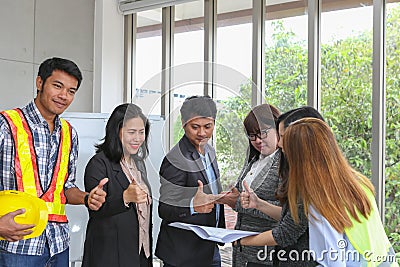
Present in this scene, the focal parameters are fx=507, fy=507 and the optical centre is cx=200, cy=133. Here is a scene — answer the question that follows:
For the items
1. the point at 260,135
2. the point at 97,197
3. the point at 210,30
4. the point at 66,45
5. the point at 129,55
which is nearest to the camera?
the point at 260,135

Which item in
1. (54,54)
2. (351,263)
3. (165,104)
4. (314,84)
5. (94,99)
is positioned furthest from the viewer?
(94,99)

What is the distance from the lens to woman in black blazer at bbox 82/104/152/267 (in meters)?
2.00

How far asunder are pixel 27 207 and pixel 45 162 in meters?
0.25

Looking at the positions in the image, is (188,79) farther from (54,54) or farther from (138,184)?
(54,54)

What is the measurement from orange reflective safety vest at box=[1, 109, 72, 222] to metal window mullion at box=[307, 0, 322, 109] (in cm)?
151

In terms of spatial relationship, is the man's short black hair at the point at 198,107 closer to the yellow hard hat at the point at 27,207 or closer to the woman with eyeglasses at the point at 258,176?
the woman with eyeglasses at the point at 258,176

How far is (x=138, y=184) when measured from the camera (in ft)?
6.35

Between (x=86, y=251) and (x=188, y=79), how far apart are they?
0.94m

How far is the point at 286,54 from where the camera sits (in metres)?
3.04

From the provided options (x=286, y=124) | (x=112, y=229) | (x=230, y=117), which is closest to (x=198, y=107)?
(x=230, y=117)

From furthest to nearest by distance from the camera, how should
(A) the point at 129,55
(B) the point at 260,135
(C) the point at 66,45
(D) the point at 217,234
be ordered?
(A) the point at 129,55 → (C) the point at 66,45 → (D) the point at 217,234 → (B) the point at 260,135

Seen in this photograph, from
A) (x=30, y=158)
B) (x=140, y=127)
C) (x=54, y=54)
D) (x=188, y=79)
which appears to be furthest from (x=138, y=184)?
(x=54, y=54)

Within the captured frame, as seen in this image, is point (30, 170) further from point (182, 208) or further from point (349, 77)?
point (349, 77)

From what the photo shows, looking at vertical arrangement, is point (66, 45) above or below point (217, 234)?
above
